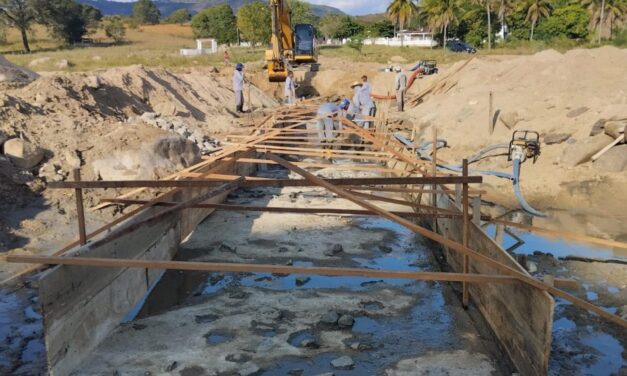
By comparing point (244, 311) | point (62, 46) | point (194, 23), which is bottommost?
point (244, 311)

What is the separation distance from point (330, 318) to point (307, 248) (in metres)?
2.27

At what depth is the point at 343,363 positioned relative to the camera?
4.45 meters

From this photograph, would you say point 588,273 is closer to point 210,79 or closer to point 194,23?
point 210,79

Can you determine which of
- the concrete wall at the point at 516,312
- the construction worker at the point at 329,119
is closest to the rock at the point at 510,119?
the construction worker at the point at 329,119

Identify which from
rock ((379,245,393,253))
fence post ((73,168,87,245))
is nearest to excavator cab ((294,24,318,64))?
rock ((379,245,393,253))

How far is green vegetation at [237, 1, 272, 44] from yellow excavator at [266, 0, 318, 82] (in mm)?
30342

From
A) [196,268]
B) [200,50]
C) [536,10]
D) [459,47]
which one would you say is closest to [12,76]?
[196,268]

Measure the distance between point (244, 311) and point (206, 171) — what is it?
405 cm

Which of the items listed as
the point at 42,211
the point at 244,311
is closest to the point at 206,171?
the point at 42,211

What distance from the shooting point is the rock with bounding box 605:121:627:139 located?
9.94 meters

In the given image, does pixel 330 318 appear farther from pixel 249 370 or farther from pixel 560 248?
pixel 560 248

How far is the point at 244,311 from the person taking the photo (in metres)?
5.48

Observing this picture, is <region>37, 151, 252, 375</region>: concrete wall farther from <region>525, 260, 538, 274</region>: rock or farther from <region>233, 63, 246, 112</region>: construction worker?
<region>233, 63, 246, 112</region>: construction worker

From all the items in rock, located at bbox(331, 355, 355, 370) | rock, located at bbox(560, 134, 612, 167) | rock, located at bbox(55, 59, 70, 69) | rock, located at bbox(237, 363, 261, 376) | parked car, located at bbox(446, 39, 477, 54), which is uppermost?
parked car, located at bbox(446, 39, 477, 54)
